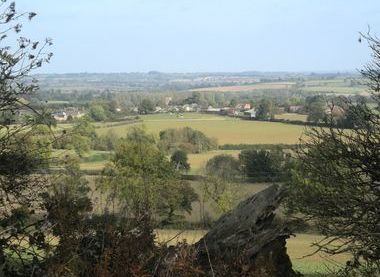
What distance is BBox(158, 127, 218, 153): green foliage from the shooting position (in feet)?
260

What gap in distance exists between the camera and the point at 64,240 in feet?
13.6

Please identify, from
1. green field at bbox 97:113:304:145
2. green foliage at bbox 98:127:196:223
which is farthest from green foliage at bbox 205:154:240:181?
green field at bbox 97:113:304:145

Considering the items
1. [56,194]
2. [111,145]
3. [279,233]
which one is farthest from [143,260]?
[111,145]

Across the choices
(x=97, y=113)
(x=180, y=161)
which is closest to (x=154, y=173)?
(x=180, y=161)

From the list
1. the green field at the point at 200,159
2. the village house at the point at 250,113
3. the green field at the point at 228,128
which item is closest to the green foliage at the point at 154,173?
the green field at the point at 200,159

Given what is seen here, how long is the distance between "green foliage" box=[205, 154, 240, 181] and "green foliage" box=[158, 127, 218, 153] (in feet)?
42.9

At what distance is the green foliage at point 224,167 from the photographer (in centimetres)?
5841

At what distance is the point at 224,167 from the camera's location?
62.0 meters

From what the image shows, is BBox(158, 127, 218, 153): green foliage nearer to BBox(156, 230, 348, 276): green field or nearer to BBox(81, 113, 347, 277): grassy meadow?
BBox(81, 113, 347, 277): grassy meadow

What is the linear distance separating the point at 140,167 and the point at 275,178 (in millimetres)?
15352

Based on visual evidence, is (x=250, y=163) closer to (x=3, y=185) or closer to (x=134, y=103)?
(x=3, y=185)

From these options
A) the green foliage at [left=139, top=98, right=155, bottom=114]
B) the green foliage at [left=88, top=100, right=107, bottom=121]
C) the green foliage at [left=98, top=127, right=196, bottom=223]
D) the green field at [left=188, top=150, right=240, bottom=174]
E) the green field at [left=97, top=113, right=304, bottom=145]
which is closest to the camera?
the green foliage at [left=98, top=127, right=196, bottom=223]

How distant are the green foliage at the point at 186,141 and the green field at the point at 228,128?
1.58 m

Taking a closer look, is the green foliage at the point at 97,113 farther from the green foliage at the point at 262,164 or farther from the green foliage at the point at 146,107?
the green foliage at the point at 262,164
